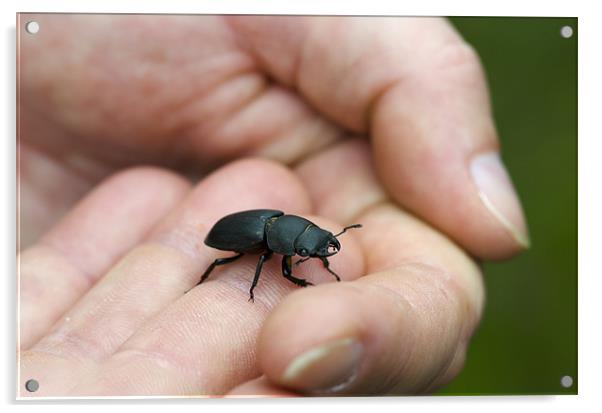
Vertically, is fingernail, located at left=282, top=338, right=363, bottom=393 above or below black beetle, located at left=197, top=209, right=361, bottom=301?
below

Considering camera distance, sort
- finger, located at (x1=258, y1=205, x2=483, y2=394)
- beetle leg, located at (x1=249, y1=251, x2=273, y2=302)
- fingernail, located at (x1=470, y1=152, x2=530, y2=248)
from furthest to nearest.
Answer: fingernail, located at (x1=470, y1=152, x2=530, y2=248)
beetle leg, located at (x1=249, y1=251, x2=273, y2=302)
finger, located at (x1=258, y1=205, x2=483, y2=394)

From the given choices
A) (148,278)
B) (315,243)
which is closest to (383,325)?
(315,243)

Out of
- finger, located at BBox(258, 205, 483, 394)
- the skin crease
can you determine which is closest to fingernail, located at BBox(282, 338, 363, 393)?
finger, located at BBox(258, 205, 483, 394)

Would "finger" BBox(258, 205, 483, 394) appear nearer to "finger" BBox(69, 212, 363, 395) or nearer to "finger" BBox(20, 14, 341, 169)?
"finger" BBox(69, 212, 363, 395)

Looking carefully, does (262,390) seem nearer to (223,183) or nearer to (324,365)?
(324,365)

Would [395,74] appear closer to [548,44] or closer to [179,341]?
[548,44]

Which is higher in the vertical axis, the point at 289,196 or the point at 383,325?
the point at 289,196
